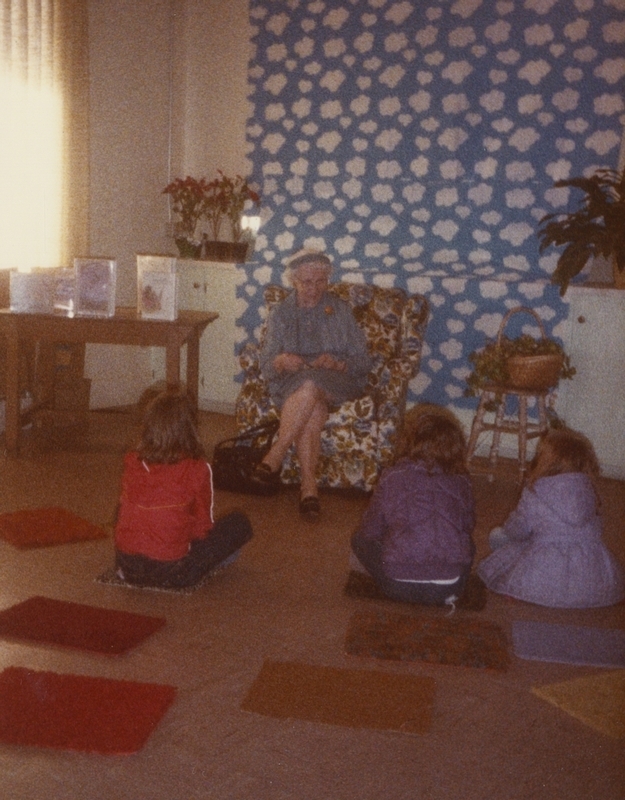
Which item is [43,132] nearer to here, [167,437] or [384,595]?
[167,437]

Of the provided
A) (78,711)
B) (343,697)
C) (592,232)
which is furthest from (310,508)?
(592,232)

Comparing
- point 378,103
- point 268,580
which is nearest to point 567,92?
point 378,103

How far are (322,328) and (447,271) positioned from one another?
1.29m

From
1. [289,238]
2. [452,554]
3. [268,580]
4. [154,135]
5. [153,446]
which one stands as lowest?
[268,580]

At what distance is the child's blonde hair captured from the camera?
2.96m

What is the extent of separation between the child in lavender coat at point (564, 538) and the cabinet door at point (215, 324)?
9.79 feet

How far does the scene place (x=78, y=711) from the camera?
217cm

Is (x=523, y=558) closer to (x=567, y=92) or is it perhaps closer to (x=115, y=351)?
(x=567, y=92)

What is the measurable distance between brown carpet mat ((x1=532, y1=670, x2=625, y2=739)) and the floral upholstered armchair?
1.83m

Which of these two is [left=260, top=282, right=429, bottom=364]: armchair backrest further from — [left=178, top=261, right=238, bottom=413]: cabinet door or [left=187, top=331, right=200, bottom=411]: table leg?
[left=178, top=261, right=238, bottom=413]: cabinet door

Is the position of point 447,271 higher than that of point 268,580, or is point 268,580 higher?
point 447,271

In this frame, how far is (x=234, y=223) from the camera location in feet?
18.8

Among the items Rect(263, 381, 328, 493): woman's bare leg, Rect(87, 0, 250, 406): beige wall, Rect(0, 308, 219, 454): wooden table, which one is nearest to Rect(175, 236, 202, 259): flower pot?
Rect(87, 0, 250, 406): beige wall

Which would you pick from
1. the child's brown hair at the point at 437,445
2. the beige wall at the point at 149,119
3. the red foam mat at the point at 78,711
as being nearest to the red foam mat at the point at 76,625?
the red foam mat at the point at 78,711
